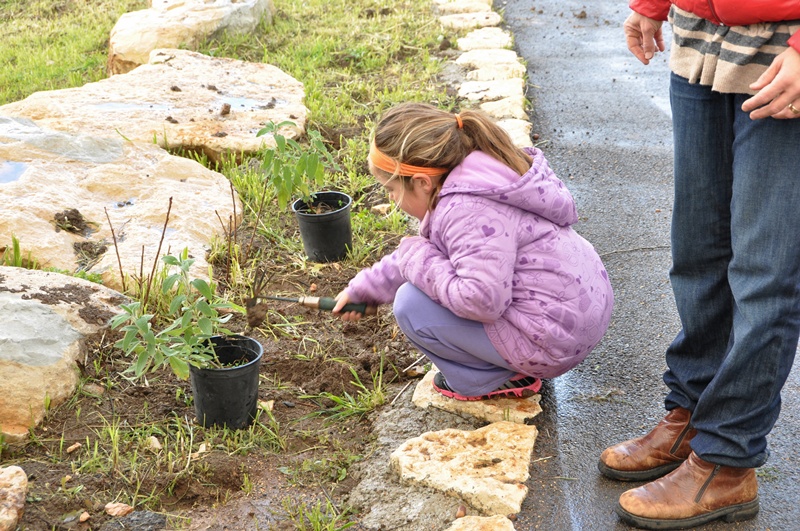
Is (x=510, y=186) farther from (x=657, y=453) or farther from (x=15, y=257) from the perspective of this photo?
(x=15, y=257)

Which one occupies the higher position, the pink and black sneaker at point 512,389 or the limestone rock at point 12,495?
the limestone rock at point 12,495

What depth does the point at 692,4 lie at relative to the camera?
83.9 inches

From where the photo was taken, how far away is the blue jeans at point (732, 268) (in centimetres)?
205

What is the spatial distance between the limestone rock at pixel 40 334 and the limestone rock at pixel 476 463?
4.16 feet

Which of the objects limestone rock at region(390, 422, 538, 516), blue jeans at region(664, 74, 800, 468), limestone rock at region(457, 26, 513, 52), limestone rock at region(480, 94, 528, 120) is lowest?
limestone rock at region(390, 422, 538, 516)

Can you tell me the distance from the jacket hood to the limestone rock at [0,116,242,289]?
1598 millimetres

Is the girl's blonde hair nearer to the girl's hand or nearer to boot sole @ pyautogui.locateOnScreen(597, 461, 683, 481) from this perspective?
the girl's hand

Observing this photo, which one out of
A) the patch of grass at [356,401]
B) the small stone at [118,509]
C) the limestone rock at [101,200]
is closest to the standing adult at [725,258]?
the patch of grass at [356,401]

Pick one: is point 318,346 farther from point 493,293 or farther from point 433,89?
point 433,89

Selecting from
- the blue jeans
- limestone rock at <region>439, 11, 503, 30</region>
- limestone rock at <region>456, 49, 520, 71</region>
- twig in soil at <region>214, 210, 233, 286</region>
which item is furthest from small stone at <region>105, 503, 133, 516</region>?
limestone rock at <region>439, 11, 503, 30</region>

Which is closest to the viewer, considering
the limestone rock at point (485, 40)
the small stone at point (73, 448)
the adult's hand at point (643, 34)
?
the adult's hand at point (643, 34)

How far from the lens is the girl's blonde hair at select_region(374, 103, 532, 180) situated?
2.62 metres

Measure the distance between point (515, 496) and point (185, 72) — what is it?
457 cm

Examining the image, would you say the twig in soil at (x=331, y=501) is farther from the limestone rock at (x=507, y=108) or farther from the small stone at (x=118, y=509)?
the limestone rock at (x=507, y=108)
